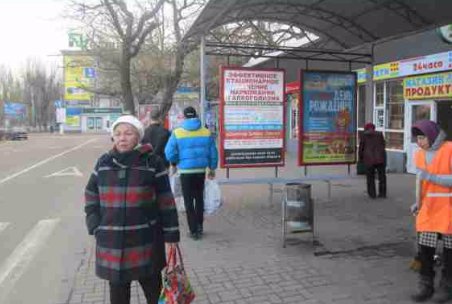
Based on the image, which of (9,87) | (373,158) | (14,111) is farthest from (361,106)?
(9,87)

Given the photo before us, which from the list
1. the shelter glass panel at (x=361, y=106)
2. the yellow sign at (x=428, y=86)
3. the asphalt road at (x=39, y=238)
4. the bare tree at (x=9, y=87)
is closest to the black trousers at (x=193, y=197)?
the asphalt road at (x=39, y=238)

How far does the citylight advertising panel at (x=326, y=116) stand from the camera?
1067 centimetres

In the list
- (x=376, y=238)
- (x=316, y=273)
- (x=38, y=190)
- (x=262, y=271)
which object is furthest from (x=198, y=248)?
(x=38, y=190)

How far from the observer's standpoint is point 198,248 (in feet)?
23.0

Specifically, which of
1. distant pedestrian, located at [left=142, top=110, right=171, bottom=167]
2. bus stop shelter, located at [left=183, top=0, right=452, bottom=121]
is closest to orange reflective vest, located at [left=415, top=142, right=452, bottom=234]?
distant pedestrian, located at [left=142, top=110, right=171, bottom=167]

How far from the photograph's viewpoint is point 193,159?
7.34 metres

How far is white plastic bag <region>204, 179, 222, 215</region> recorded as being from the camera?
7633 millimetres

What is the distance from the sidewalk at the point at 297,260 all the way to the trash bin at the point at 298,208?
0.28 meters

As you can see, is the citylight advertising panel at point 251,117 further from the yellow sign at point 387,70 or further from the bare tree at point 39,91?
the bare tree at point 39,91

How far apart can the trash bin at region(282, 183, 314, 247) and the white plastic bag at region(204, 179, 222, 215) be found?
45.8 inches

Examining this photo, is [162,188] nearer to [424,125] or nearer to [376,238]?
[424,125]

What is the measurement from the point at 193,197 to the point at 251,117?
10.8ft

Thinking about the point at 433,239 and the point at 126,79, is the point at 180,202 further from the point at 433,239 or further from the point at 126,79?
the point at 126,79

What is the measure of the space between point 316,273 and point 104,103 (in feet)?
300
